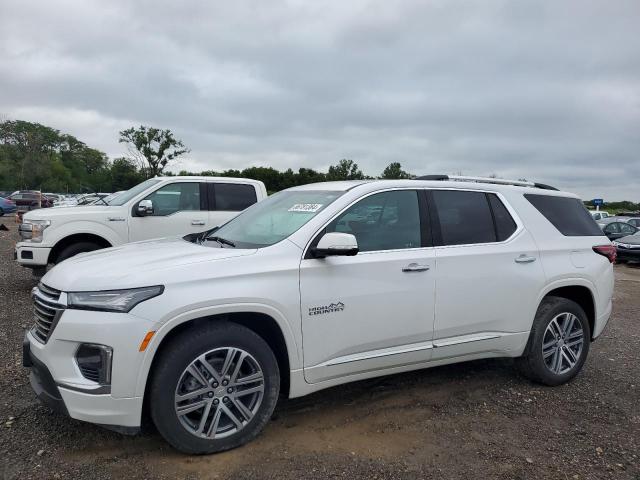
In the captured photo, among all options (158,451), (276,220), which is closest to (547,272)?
(276,220)

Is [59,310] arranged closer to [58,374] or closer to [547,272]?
[58,374]

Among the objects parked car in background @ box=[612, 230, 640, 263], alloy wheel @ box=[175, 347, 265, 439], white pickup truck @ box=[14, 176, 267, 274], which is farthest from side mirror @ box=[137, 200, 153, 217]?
parked car in background @ box=[612, 230, 640, 263]

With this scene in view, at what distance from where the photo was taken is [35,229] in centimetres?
746

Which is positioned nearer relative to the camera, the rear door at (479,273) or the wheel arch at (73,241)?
the rear door at (479,273)

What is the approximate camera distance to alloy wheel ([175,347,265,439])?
120 inches

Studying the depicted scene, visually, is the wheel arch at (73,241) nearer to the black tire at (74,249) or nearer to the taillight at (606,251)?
the black tire at (74,249)

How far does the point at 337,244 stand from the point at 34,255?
19.4 feet

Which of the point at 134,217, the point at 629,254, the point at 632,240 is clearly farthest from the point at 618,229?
the point at 134,217

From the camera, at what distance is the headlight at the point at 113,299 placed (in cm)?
291

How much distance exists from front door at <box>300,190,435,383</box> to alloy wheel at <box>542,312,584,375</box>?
1375mm

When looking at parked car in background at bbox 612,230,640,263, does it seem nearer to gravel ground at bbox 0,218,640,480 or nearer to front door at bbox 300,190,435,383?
gravel ground at bbox 0,218,640,480

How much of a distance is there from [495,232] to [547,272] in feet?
1.97

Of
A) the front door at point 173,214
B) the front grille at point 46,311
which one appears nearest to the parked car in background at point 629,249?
the front door at point 173,214

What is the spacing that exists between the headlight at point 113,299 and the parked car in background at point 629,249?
57.0ft
